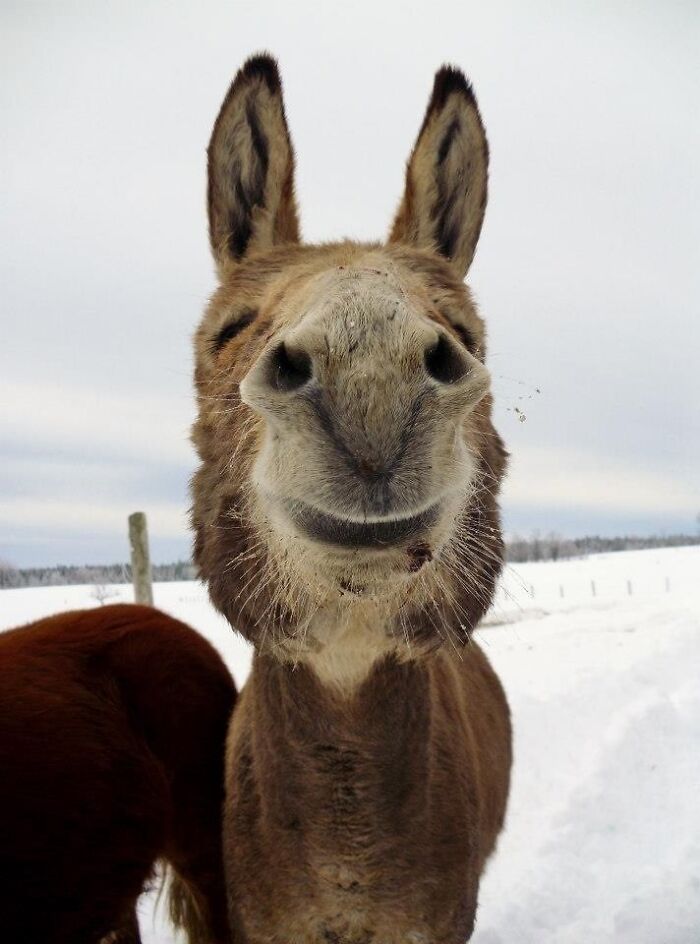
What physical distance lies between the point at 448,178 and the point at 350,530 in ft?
7.19

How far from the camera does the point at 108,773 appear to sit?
3127 millimetres

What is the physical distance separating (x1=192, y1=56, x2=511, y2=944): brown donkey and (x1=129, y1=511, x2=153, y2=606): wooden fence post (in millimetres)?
6677

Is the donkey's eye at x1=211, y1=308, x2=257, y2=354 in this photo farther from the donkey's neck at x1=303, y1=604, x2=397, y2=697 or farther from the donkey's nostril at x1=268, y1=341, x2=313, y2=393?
the donkey's neck at x1=303, y1=604, x2=397, y2=697

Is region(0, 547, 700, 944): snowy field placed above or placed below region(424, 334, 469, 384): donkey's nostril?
below

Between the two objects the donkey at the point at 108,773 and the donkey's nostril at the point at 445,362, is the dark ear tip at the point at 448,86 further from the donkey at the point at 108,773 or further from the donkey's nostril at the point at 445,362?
the donkey at the point at 108,773

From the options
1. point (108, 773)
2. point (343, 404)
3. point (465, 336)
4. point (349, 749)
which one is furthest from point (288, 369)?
point (108, 773)

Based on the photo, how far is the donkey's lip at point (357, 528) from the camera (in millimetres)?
1586

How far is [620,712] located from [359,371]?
8.30m

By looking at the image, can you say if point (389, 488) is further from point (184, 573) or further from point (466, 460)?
point (184, 573)

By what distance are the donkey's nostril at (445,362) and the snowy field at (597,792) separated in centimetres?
81

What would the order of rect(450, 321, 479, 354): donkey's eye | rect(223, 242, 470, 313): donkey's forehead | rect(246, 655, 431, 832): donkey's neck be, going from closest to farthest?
rect(223, 242, 470, 313): donkey's forehead → rect(450, 321, 479, 354): donkey's eye → rect(246, 655, 431, 832): donkey's neck

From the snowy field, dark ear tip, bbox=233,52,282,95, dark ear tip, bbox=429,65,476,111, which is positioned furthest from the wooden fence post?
dark ear tip, bbox=429,65,476,111

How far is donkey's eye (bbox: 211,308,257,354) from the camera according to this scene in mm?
2543

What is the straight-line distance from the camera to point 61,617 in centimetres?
382
